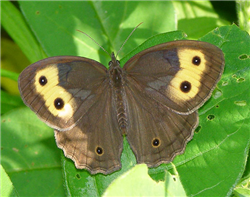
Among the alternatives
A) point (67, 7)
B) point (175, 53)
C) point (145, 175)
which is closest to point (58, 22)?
point (67, 7)

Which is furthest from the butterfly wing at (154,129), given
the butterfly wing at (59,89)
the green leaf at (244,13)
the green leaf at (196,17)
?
the green leaf at (196,17)

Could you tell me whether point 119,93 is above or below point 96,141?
above

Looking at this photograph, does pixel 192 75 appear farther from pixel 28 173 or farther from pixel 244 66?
pixel 28 173

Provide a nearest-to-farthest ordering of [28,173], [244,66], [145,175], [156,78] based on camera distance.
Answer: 1. [145,175]
2. [244,66]
3. [156,78]
4. [28,173]

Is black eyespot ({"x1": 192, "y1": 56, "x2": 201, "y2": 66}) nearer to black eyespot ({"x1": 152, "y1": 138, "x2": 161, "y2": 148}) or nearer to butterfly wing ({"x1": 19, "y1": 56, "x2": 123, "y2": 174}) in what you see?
black eyespot ({"x1": 152, "y1": 138, "x2": 161, "y2": 148})

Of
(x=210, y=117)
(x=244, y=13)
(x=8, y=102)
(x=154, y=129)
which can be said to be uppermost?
(x=244, y=13)

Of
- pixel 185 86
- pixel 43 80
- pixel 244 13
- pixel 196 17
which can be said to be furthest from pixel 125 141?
pixel 196 17

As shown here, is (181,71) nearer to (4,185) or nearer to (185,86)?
(185,86)
